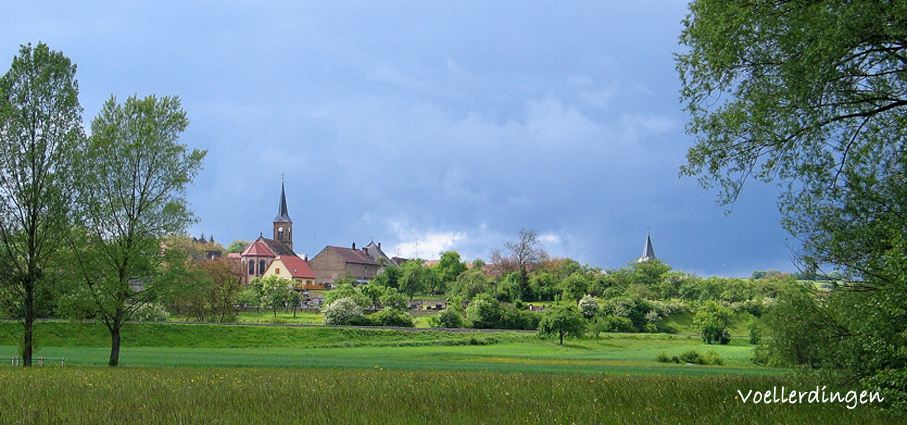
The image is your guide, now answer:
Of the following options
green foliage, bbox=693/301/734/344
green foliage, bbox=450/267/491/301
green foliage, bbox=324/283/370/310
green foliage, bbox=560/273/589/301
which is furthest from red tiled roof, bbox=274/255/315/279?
green foliage, bbox=693/301/734/344

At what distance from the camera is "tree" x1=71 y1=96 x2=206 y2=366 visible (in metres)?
24.7

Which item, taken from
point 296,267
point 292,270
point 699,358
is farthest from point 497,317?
point 296,267

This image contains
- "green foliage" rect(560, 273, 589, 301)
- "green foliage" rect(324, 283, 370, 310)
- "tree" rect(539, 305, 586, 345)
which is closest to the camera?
"tree" rect(539, 305, 586, 345)

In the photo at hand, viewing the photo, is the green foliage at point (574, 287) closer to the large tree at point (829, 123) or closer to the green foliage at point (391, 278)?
the green foliage at point (391, 278)

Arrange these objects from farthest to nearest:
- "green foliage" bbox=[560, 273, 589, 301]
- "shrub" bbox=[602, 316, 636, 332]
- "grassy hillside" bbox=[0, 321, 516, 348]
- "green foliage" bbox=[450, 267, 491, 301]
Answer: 1. "green foliage" bbox=[450, 267, 491, 301]
2. "green foliage" bbox=[560, 273, 589, 301]
3. "shrub" bbox=[602, 316, 636, 332]
4. "grassy hillside" bbox=[0, 321, 516, 348]

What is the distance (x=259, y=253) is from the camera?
142 meters

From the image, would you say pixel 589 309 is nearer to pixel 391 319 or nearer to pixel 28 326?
pixel 391 319

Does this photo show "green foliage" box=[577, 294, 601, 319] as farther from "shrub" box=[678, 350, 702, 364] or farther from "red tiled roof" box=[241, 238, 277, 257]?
"red tiled roof" box=[241, 238, 277, 257]

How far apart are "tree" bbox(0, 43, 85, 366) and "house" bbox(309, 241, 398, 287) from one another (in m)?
113

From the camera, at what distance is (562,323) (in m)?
Answer: 57.1

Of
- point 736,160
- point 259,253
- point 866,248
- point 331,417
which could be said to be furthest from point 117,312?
point 259,253

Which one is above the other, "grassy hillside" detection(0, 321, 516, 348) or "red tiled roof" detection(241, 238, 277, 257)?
"red tiled roof" detection(241, 238, 277, 257)

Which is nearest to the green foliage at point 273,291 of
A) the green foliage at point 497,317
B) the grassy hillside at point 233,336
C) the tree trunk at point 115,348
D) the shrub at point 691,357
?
the green foliage at point 497,317

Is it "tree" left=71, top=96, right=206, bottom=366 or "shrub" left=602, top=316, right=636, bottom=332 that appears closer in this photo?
"tree" left=71, top=96, right=206, bottom=366
